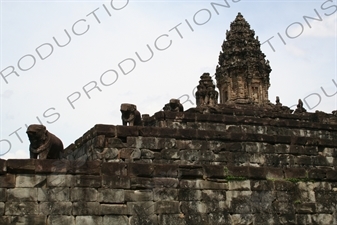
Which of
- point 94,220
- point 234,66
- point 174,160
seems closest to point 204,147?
point 174,160

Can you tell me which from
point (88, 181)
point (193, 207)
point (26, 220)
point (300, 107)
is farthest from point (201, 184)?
point (300, 107)

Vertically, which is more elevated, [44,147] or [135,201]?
[44,147]

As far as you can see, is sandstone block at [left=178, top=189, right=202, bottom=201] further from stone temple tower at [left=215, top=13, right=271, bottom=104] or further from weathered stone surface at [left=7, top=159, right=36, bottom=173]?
stone temple tower at [left=215, top=13, right=271, bottom=104]

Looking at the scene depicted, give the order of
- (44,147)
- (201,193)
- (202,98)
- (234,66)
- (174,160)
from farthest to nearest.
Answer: (234,66), (202,98), (174,160), (44,147), (201,193)

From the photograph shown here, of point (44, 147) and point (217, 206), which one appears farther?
point (44, 147)

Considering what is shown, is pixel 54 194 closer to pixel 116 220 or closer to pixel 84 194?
pixel 84 194

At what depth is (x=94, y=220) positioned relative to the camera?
37.6 feet

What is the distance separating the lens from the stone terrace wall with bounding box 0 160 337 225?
Answer: 36.9ft

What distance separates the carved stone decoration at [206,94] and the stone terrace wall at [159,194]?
15.5 meters

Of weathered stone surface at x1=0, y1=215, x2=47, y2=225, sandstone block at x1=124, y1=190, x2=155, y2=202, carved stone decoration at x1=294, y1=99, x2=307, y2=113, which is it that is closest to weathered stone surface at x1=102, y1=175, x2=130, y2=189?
sandstone block at x1=124, y1=190, x2=155, y2=202

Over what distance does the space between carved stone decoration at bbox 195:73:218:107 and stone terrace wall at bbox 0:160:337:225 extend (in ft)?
50.8

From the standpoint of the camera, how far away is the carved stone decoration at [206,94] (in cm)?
2863

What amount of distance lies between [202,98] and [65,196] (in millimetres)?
17915

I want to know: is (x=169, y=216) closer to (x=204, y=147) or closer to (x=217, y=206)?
(x=217, y=206)
